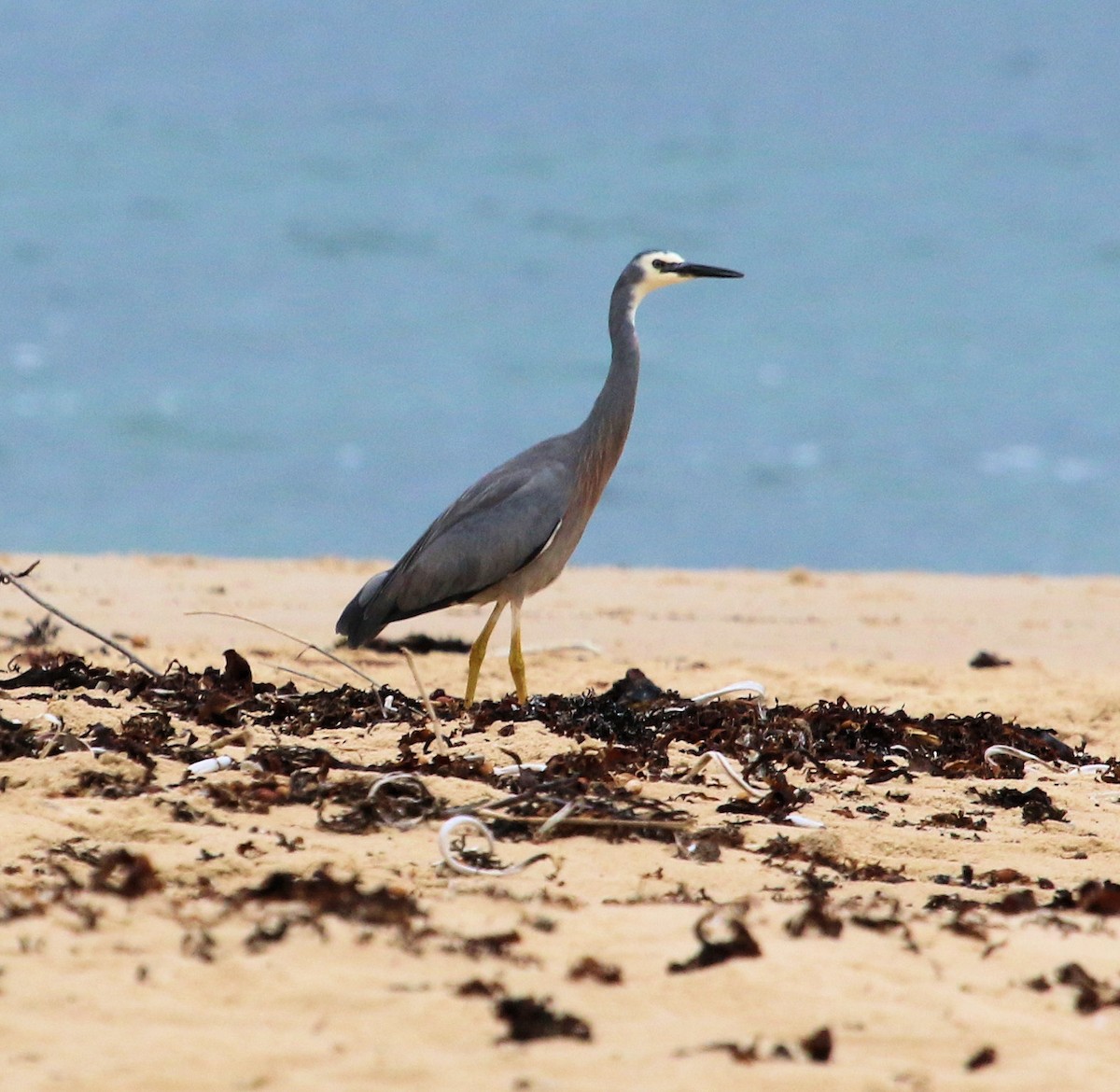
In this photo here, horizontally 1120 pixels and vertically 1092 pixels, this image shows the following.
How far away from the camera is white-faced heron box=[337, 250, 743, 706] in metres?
7.07

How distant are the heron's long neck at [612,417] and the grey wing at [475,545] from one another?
162mm

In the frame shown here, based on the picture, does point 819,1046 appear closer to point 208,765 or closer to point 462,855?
point 462,855

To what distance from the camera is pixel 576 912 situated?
11.5 ft

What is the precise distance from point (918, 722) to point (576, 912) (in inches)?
108

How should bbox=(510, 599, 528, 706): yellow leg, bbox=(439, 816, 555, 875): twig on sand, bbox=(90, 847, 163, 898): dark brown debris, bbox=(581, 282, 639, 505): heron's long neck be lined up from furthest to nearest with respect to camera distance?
bbox=(581, 282, 639, 505): heron's long neck → bbox=(510, 599, 528, 706): yellow leg → bbox=(439, 816, 555, 875): twig on sand → bbox=(90, 847, 163, 898): dark brown debris

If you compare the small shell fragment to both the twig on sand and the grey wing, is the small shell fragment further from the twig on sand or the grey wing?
the grey wing

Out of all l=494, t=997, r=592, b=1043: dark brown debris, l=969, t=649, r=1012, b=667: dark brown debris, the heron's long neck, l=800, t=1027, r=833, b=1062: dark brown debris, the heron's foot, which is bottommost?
l=494, t=997, r=592, b=1043: dark brown debris

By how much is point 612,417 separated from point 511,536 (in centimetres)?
78

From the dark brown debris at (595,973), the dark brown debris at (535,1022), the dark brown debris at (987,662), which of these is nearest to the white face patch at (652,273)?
the dark brown debris at (987,662)

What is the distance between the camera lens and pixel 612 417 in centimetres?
747

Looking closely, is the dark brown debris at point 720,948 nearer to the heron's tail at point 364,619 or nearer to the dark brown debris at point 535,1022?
the dark brown debris at point 535,1022

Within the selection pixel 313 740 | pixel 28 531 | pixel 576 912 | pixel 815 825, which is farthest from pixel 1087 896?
pixel 28 531

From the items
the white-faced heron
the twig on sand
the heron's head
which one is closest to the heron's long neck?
the white-faced heron

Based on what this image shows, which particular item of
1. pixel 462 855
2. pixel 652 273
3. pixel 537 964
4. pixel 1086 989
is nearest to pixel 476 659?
→ pixel 652 273
